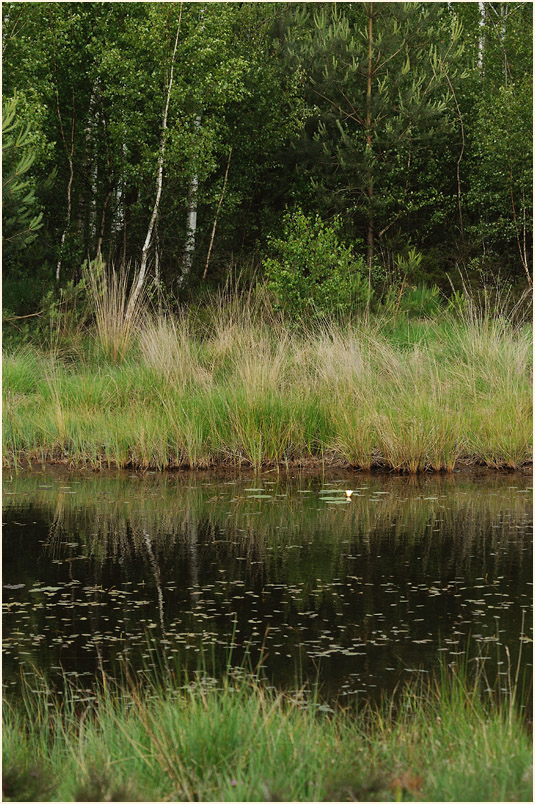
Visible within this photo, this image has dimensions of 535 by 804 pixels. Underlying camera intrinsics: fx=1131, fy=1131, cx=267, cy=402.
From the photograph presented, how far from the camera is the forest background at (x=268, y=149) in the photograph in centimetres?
1791

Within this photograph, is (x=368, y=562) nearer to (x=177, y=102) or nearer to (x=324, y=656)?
(x=324, y=656)

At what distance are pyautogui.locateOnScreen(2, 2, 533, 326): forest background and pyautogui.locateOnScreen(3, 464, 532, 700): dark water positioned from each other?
7.03 meters

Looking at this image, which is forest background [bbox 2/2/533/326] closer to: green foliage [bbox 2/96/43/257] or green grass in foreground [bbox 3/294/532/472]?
green foliage [bbox 2/96/43/257]

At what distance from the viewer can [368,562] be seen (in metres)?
6.81

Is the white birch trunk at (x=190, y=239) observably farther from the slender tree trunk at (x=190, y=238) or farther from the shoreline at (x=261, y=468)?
the shoreline at (x=261, y=468)

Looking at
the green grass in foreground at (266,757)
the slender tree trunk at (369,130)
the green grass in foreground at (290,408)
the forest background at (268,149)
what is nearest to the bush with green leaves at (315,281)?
the forest background at (268,149)

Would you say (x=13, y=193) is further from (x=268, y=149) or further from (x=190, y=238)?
(x=268, y=149)

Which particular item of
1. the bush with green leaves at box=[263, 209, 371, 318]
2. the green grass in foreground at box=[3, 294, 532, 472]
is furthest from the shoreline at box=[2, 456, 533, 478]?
the bush with green leaves at box=[263, 209, 371, 318]

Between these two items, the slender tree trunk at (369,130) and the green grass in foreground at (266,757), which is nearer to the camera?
the green grass in foreground at (266,757)

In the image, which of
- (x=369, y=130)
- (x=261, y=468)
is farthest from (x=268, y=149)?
(x=261, y=468)

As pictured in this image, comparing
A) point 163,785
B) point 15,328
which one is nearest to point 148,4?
point 15,328

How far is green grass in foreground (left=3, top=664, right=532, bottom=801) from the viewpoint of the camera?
328cm

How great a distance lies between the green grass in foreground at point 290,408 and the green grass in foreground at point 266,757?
20.9 feet

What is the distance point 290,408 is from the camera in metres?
10.7
